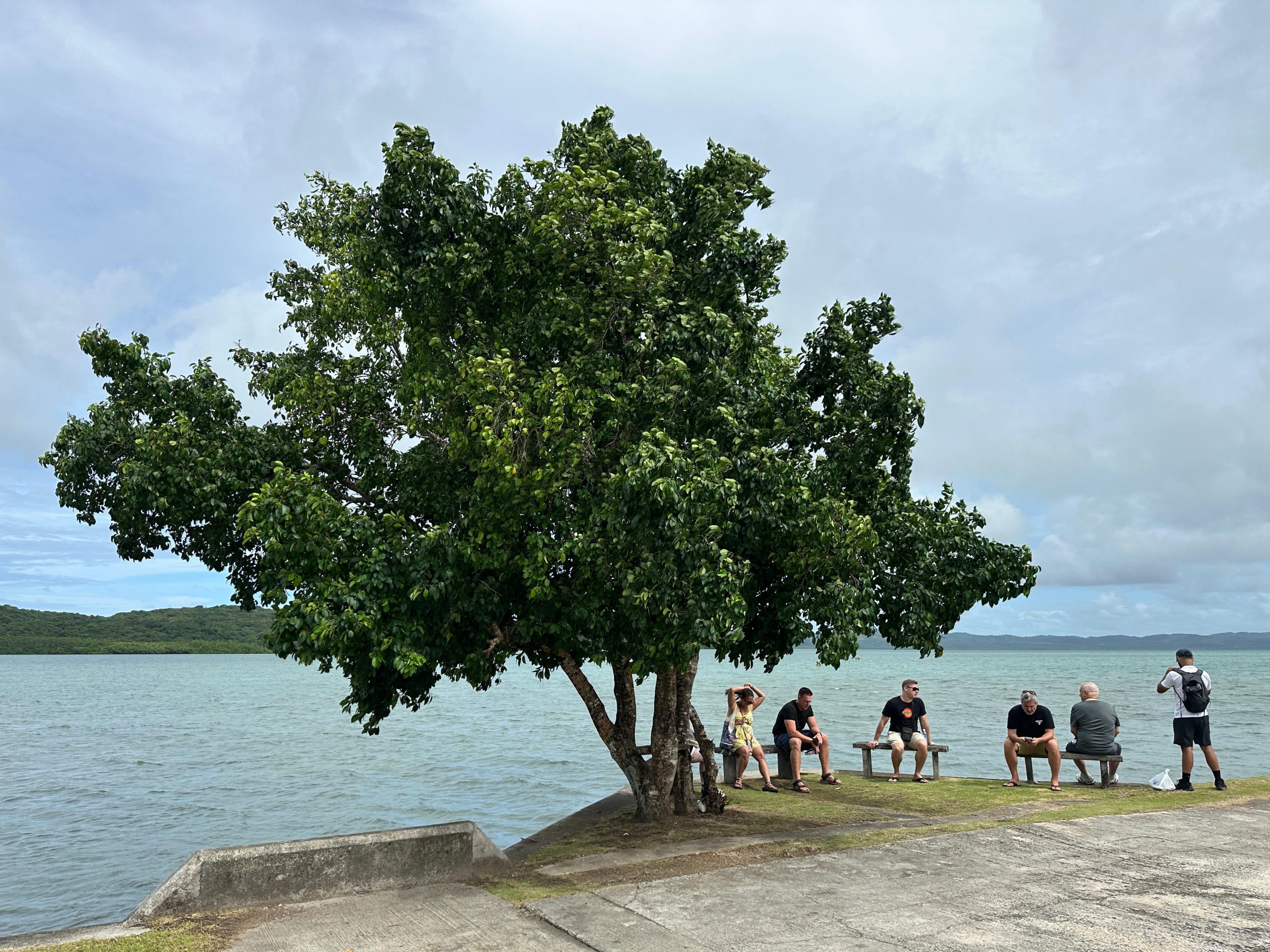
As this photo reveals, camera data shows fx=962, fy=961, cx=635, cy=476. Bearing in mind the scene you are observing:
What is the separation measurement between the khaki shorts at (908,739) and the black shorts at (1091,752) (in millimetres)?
2024

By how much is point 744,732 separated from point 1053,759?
4.18 meters

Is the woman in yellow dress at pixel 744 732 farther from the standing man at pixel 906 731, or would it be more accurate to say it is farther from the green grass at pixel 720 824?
the standing man at pixel 906 731

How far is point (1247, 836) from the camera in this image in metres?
9.37

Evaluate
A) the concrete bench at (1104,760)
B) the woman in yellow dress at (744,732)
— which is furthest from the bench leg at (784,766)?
the concrete bench at (1104,760)

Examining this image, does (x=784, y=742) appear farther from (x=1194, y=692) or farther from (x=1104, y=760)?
(x=1194, y=692)

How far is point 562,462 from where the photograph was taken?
351 inches

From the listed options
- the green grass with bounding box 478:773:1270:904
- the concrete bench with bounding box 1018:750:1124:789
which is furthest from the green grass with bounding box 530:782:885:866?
the concrete bench with bounding box 1018:750:1124:789

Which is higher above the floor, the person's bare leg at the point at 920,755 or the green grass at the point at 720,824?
the person's bare leg at the point at 920,755

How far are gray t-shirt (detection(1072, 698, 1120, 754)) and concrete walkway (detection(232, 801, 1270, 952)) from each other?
451 centimetres

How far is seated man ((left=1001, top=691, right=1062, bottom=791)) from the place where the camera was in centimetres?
1314

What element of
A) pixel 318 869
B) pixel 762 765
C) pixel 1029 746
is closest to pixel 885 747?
pixel 1029 746

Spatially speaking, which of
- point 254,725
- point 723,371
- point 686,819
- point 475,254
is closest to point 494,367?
point 475,254

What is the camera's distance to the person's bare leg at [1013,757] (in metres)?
13.3

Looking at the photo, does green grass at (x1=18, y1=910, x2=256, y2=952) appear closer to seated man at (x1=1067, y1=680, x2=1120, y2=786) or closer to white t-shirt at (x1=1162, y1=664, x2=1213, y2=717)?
seated man at (x1=1067, y1=680, x2=1120, y2=786)
